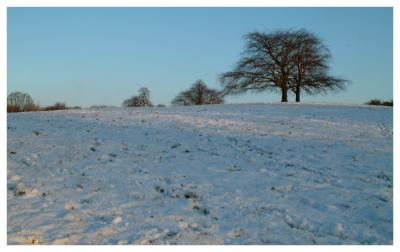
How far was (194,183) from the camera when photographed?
31.6ft

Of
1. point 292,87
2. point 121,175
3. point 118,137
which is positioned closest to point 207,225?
point 121,175

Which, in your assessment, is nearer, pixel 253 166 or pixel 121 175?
pixel 121 175

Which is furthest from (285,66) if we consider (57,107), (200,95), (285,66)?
(200,95)

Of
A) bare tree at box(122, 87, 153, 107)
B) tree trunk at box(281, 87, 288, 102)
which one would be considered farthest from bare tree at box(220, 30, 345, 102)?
bare tree at box(122, 87, 153, 107)

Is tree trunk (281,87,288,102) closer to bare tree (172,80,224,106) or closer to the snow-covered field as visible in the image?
the snow-covered field

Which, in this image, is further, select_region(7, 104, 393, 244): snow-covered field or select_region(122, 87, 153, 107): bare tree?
select_region(122, 87, 153, 107): bare tree

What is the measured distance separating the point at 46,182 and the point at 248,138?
826 cm

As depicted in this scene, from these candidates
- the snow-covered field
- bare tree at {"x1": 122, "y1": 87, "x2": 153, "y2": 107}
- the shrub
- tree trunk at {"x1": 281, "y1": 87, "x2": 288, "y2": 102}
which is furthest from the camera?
bare tree at {"x1": 122, "y1": 87, "x2": 153, "y2": 107}

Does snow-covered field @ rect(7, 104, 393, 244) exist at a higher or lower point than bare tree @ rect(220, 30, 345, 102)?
lower

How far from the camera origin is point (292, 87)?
114 ft

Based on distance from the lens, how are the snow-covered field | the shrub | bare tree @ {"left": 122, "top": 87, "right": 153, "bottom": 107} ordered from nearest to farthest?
the snow-covered field → the shrub → bare tree @ {"left": 122, "top": 87, "right": 153, "bottom": 107}

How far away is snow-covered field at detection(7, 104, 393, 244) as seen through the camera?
7.08 m

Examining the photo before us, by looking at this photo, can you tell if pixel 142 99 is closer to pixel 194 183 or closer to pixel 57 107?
pixel 57 107
